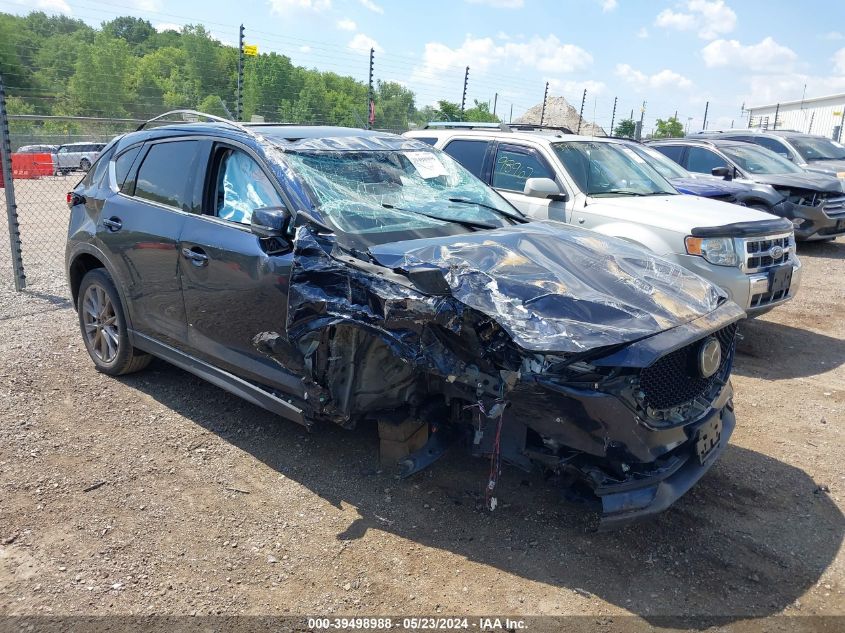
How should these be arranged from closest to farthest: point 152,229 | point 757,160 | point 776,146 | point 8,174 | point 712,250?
point 152,229, point 712,250, point 8,174, point 757,160, point 776,146

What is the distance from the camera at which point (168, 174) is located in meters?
4.68

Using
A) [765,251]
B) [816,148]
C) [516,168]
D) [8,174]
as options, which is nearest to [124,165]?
[8,174]

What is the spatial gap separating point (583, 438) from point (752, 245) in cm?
395

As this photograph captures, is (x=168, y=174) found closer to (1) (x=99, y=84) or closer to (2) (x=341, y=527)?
(2) (x=341, y=527)

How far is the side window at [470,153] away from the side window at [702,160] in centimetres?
565

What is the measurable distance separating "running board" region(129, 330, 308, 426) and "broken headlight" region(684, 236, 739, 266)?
385cm

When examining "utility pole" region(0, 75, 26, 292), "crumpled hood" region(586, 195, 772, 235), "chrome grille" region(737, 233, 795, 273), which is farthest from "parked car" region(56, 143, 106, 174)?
"chrome grille" region(737, 233, 795, 273)

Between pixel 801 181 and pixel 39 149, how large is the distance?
2929cm

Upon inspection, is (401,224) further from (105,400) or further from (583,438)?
(105,400)

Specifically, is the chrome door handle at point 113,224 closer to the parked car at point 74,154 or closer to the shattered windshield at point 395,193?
the shattered windshield at point 395,193

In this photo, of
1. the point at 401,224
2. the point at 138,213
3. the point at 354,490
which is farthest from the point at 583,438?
the point at 138,213

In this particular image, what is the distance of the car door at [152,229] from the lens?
4.46 m

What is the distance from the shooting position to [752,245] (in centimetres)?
602

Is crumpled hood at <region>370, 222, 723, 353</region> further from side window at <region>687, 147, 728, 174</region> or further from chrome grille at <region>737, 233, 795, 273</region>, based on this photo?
side window at <region>687, 147, 728, 174</region>
